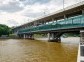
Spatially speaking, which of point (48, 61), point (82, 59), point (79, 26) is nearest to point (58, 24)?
point (79, 26)

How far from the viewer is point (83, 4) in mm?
58000

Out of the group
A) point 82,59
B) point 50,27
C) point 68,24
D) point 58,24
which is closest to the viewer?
point 82,59

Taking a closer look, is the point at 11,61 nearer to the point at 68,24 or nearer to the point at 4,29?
the point at 68,24

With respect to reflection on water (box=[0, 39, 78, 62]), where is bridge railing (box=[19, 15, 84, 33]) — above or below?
above

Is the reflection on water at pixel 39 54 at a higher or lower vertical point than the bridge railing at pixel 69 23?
lower

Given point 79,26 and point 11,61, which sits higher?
point 79,26

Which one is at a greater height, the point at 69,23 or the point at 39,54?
the point at 69,23

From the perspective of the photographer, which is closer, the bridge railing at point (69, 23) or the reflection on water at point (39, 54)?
the reflection on water at point (39, 54)

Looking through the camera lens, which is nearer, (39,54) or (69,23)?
(39,54)

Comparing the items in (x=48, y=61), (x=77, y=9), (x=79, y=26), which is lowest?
(x=48, y=61)

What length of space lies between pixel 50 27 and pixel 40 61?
4731 cm

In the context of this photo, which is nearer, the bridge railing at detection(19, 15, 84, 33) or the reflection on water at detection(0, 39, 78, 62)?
the reflection on water at detection(0, 39, 78, 62)

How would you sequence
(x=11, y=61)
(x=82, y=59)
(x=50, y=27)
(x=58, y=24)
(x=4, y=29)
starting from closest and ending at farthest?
(x=82, y=59)
(x=11, y=61)
(x=58, y=24)
(x=50, y=27)
(x=4, y=29)

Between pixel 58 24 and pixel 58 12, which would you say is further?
pixel 58 12
